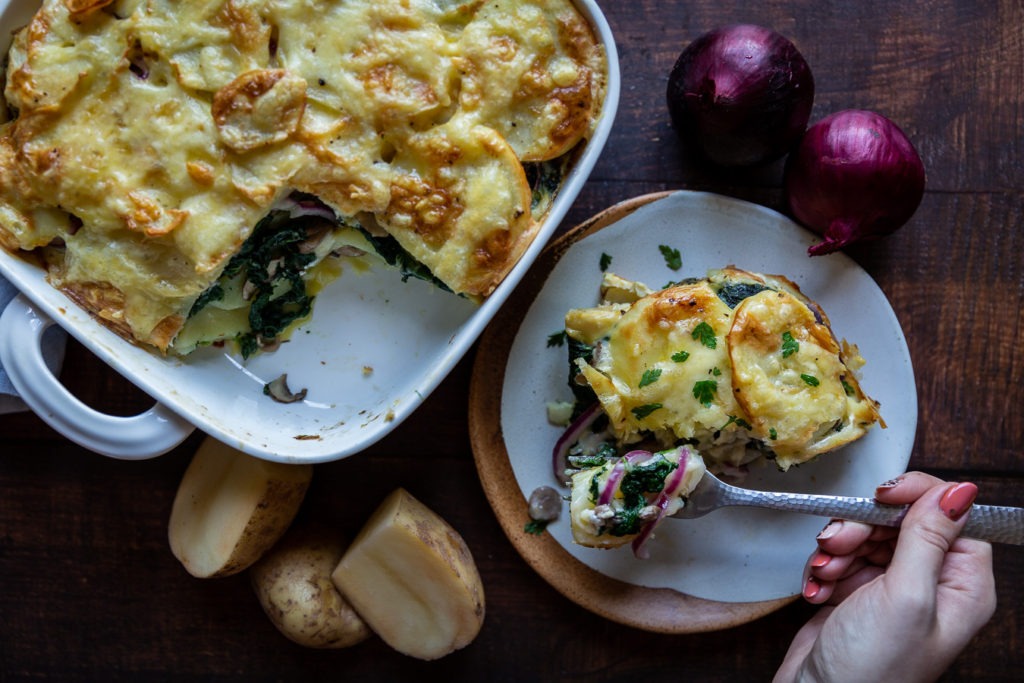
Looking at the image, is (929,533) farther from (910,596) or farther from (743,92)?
(743,92)

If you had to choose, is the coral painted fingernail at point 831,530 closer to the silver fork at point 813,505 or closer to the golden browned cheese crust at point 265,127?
the silver fork at point 813,505

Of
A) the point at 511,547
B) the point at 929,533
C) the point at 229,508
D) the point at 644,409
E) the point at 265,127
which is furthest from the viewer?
the point at 511,547

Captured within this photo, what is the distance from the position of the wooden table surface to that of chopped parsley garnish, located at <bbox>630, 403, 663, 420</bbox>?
584 mm

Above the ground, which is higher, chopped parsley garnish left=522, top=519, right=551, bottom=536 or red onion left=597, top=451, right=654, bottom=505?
red onion left=597, top=451, right=654, bottom=505

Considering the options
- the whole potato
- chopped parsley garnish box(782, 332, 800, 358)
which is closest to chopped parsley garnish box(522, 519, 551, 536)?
the whole potato

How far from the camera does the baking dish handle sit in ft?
6.72

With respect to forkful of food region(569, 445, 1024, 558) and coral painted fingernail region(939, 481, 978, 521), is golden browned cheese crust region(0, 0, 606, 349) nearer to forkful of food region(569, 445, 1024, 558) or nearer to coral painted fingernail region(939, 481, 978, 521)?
forkful of food region(569, 445, 1024, 558)

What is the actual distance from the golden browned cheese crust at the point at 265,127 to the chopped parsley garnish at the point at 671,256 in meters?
0.51

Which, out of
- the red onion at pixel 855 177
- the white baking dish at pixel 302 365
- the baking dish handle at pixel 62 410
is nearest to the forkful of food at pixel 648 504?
the white baking dish at pixel 302 365

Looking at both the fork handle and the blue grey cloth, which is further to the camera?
the blue grey cloth

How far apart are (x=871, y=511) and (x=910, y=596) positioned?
0.28 meters

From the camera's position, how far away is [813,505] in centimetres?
229

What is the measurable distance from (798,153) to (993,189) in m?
0.70

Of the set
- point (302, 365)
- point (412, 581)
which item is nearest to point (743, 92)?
point (302, 365)
